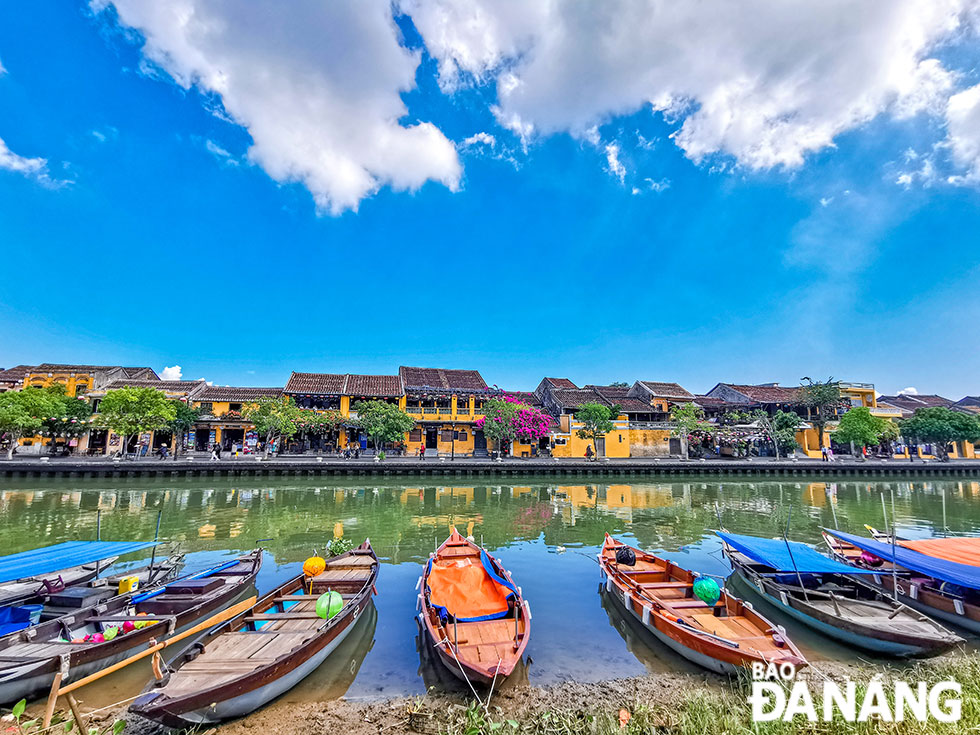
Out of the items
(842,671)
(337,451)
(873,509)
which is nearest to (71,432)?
(337,451)

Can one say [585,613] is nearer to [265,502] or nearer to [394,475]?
[265,502]

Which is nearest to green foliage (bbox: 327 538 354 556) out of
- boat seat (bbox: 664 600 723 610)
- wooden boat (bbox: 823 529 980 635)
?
boat seat (bbox: 664 600 723 610)

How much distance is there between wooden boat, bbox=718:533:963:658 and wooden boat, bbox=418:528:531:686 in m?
5.22

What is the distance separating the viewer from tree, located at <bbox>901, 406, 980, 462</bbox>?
121 feet

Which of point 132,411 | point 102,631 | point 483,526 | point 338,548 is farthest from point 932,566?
point 132,411

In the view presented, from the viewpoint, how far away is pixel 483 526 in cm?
1741

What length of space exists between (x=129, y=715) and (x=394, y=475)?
79.0 feet

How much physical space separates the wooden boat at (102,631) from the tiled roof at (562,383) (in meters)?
38.0

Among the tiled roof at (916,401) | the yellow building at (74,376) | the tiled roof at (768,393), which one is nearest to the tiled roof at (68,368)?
the yellow building at (74,376)

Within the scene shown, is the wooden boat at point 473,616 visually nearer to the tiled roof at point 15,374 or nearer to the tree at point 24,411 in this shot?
the tree at point 24,411

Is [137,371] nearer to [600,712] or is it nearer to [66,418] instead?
[66,418]

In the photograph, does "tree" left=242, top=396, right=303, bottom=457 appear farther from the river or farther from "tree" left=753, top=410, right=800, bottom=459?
"tree" left=753, top=410, right=800, bottom=459

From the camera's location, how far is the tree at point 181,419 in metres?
33.8

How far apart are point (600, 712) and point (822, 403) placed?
46839mm
